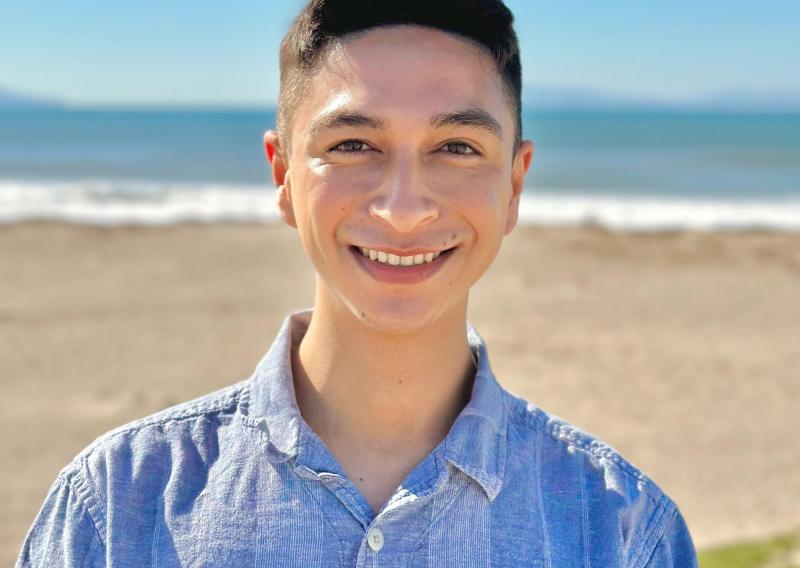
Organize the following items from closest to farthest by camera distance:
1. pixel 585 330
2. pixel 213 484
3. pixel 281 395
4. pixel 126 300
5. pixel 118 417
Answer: pixel 213 484, pixel 281 395, pixel 118 417, pixel 585 330, pixel 126 300

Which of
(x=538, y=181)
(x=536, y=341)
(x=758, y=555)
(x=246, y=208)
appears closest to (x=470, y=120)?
(x=758, y=555)

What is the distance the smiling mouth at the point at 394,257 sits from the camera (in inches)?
79.8

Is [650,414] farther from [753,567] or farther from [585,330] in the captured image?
[753,567]

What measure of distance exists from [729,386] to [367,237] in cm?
877

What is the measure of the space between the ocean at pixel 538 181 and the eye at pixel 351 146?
58.6ft

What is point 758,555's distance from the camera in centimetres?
575

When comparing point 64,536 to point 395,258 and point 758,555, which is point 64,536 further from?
point 758,555

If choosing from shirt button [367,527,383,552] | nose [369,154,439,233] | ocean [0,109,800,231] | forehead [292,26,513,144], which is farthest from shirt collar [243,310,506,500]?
ocean [0,109,800,231]

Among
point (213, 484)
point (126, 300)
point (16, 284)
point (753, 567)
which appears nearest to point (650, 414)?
point (753, 567)

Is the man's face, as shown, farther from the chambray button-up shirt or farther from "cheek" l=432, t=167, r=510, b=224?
the chambray button-up shirt

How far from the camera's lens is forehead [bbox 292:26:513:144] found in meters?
2.02

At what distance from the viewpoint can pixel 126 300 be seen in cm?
1277

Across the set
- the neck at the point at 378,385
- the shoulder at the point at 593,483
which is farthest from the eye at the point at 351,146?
the shoulder at the point at 593,483

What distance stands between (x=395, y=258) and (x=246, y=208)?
20.7 metres
